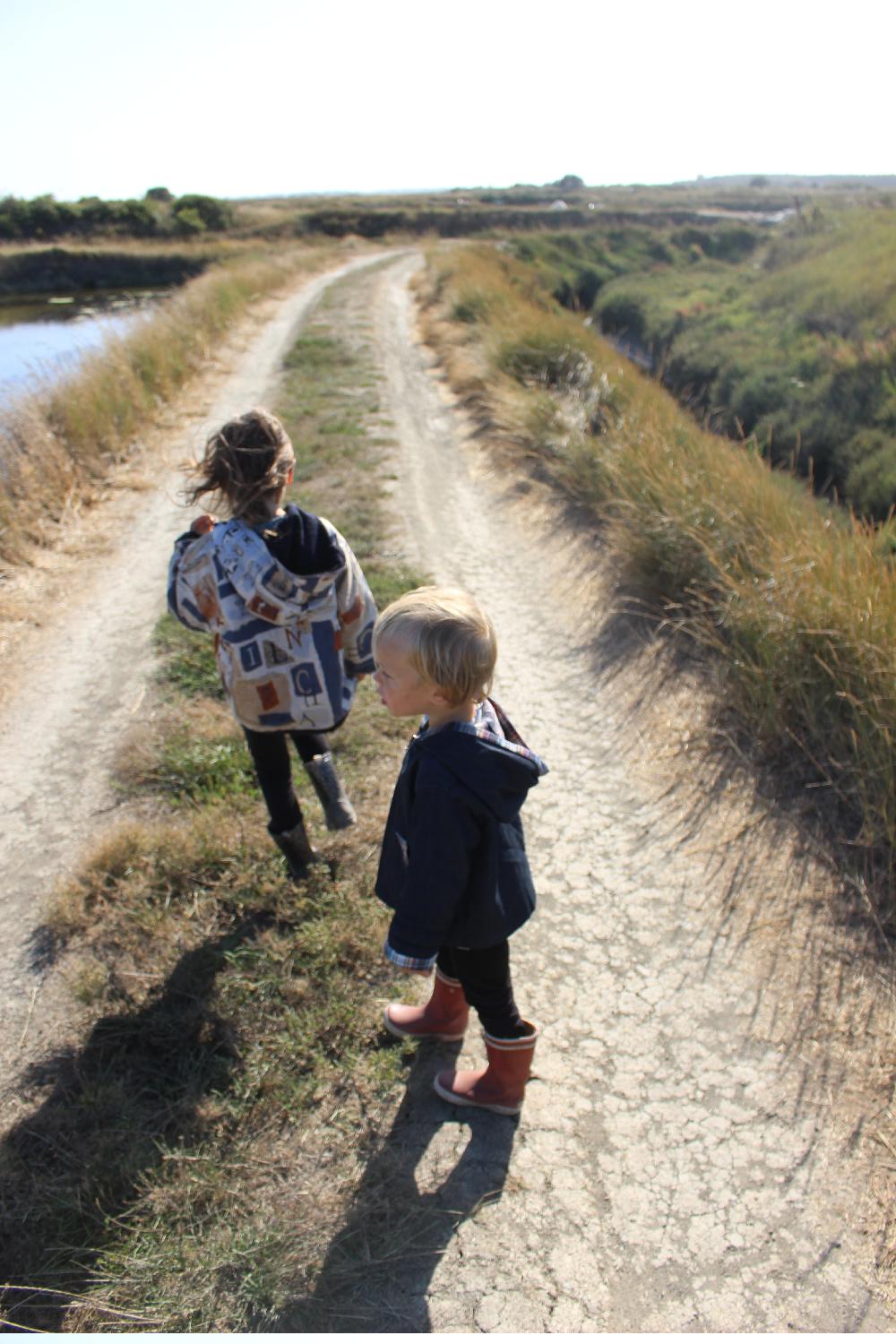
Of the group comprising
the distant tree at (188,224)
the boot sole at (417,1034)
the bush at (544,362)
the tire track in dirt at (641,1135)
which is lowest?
the tire track in dirt at (641,1135)

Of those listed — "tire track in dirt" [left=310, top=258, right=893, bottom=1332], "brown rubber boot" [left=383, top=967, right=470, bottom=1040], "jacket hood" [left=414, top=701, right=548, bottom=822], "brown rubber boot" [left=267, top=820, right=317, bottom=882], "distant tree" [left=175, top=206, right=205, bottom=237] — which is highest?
"distant tree" [left=175, top=206, right=205, bottom=237]

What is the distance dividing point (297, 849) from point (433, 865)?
4.33 feet

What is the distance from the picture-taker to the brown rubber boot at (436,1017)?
252 cm

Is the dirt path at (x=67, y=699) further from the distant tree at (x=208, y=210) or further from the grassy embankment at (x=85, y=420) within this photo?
the distant tree at (x=208, y=210)

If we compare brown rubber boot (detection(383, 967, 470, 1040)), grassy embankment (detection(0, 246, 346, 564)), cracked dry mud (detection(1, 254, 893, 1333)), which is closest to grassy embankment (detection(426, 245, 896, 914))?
cracked dry mud (detection(1, 254, 893, 1333))

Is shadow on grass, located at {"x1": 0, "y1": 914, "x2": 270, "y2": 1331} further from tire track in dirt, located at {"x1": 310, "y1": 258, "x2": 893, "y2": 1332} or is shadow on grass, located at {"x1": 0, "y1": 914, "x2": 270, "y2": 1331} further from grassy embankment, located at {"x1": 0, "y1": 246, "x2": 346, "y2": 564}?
grassy embankment, located at {"x1": 0, "y1": 246, "x2": 346, "y2": 564}

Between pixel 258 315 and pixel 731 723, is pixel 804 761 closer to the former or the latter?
pixel 731 723

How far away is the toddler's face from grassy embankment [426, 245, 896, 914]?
1.94m

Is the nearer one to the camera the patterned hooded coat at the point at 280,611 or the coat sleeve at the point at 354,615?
the patterned hooded coat at the point at 280,611

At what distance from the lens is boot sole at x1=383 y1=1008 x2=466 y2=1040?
254cm

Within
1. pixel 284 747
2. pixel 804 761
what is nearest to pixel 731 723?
pixel 804 761

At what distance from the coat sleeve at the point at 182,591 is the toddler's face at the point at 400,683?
1017mm

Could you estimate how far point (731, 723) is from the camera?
3.85m

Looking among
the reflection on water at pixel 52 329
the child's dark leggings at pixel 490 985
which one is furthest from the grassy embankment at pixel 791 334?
the reflection on water at pixel 52 329
